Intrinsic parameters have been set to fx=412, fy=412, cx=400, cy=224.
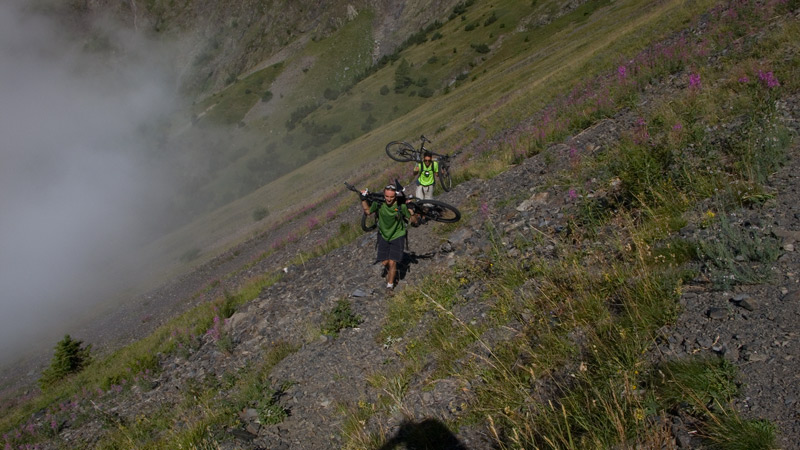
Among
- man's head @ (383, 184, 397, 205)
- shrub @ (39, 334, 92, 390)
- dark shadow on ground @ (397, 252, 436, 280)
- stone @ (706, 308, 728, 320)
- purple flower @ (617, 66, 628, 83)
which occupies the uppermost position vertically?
man's head @ (383, 184, 397, 205)

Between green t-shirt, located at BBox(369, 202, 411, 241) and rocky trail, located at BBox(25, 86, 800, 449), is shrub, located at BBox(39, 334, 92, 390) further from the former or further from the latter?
green t-shirt, located at BBox(369, 202, 411, 241)

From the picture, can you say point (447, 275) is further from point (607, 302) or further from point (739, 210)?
point (739, 210)

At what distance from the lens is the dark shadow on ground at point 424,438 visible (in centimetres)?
430

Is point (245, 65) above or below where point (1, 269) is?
above

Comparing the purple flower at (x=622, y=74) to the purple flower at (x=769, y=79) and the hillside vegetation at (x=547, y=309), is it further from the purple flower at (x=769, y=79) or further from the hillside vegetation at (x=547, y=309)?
the purple flower at (x=769, y=79)

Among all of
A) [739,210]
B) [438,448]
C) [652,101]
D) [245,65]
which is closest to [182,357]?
[438,448]

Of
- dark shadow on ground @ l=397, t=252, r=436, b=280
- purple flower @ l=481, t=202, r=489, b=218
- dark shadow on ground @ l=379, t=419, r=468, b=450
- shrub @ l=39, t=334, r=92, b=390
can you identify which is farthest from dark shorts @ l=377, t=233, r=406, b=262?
shrub @ l=39, t=334, r=92, b=390

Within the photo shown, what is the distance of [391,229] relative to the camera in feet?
33.2

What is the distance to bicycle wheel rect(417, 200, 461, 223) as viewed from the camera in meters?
11.9

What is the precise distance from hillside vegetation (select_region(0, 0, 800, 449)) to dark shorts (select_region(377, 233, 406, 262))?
746mm

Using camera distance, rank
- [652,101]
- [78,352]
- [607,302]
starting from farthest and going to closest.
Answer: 1. [78,352]
2. [652,101]
3. [607,302]

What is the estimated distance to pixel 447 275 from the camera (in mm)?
8453

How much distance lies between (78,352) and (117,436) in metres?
14.3

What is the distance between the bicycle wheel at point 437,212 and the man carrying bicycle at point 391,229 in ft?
6.10
